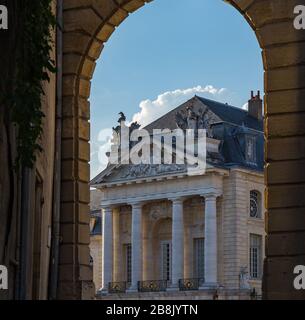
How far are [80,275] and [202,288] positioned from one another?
151 ft

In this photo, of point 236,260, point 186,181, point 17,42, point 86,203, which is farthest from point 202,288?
point 17,42

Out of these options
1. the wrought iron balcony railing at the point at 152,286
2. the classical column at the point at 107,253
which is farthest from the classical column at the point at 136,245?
the classical column at the point at 107,253

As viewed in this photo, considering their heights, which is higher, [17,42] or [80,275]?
[17,42]

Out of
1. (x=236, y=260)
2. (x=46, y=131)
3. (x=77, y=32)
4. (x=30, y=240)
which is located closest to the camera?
(x=30, y=240)

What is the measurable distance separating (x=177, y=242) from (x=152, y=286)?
11.7 feet

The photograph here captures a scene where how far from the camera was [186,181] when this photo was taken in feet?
203

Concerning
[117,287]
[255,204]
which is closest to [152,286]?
[117,287]

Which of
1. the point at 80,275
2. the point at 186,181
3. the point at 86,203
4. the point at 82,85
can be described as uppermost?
the point at 186,181

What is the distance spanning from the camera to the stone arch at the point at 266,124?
13.1 m

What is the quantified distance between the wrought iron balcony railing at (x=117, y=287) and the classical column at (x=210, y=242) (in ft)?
21.4

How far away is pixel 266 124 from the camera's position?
1357cm

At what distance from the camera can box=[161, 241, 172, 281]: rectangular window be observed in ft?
208

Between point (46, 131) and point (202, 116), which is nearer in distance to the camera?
point (46, 131)

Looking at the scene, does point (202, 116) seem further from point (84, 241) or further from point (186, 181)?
point (84, 241)
